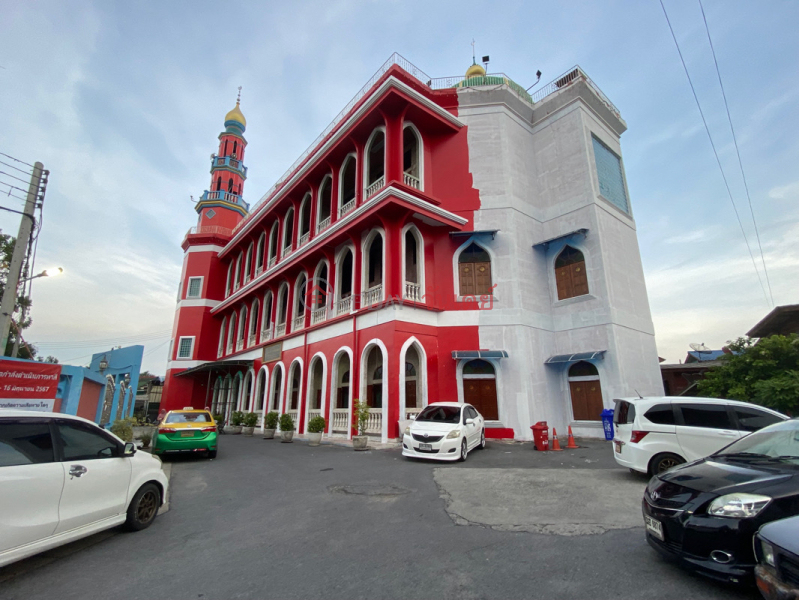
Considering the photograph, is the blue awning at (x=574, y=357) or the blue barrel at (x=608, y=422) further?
the blue awning at (x=574, y=357)

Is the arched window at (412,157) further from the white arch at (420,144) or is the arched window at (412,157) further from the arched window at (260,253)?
the arched window at (260,253)

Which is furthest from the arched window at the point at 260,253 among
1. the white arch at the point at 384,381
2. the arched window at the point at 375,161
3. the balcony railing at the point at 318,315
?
the white arch at the point at 384,381

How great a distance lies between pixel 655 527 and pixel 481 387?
11.5 m

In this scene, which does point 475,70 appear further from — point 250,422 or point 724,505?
point 724,505

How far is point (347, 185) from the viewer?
21.7 meters

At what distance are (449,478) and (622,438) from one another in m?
3.33

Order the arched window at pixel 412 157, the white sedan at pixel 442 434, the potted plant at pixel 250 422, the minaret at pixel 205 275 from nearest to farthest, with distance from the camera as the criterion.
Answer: the white sedan at pixel 442 434 → the arched window at pixel 412 157 → the potted plant at pixel 250 422 → the minaret at pixel 205 275

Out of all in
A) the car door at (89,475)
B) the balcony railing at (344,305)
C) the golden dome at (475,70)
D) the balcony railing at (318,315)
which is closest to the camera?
the car door at (89,475)

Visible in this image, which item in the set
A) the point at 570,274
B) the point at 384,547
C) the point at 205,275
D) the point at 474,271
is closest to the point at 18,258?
the point at 384,547

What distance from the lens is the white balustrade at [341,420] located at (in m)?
15.3

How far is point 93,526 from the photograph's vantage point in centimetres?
437

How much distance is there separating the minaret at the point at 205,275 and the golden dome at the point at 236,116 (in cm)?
9

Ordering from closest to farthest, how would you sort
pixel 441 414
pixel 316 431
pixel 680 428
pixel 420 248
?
pixel 680 428 → pixel 441 414 → pixel 316 431 → pixel 420 248

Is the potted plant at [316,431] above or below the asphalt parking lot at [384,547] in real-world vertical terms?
above
